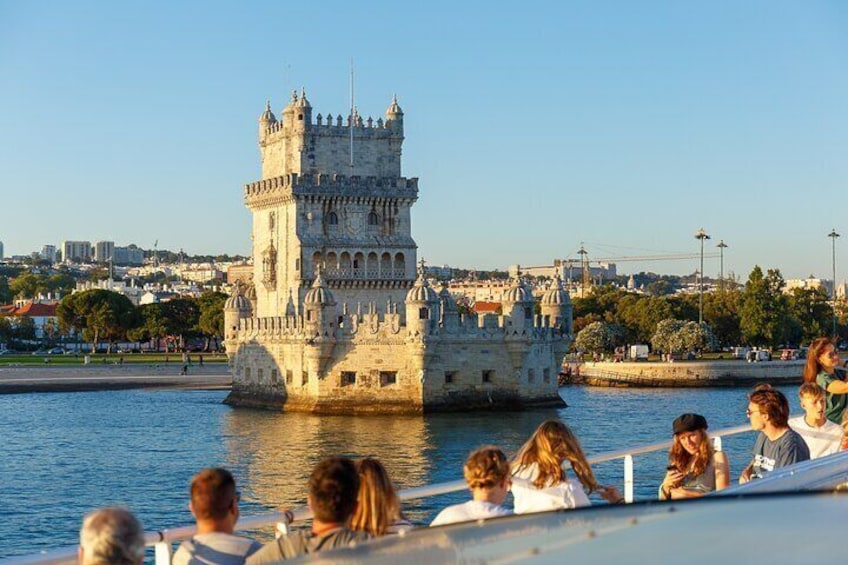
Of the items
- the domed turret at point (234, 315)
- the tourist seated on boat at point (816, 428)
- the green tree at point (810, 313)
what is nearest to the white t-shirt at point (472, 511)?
the tourist seated on boat at point (816, 428)

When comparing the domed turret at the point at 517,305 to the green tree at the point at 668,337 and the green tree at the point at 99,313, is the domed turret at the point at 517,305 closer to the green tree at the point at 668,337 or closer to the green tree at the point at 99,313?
the green tree at the point at 668,337

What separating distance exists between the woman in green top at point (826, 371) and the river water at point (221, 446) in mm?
13342

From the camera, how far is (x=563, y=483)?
24.8 feet

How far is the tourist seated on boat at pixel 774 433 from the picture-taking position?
9.12 m

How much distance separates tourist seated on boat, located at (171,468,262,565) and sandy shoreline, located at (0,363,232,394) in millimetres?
67461

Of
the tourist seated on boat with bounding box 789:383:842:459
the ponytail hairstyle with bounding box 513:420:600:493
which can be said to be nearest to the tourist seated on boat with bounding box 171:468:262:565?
the ponytail hairstyle with bounding box 513:420:600:493

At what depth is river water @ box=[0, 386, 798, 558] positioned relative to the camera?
30.7m

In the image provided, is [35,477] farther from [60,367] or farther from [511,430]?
[60,367]

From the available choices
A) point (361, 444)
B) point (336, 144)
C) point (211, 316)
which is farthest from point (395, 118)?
point (211, 316)

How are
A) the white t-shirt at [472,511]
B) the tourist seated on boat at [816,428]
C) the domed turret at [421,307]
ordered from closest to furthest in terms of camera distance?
the white t-shirt at [472,511], the tourist seated on boat at [816,428], the domed turret at [421,307]

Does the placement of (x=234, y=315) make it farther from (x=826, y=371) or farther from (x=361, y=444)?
(x=826, y=371)

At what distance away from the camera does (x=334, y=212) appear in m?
61.9

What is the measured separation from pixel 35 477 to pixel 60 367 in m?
54.8

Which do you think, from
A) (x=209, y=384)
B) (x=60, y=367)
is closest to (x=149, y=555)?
(x=209, y=384)
